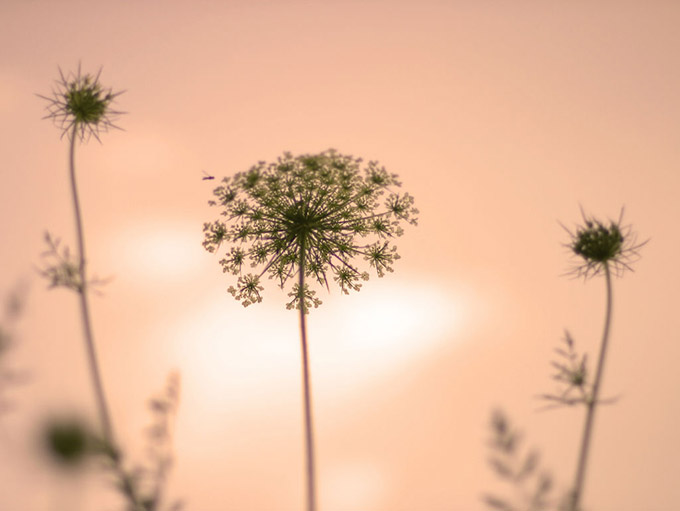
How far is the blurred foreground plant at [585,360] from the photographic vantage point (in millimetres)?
2139

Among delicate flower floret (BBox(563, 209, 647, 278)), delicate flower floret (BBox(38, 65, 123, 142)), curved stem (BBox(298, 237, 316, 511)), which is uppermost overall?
delicate flower floret (BBox(38, 65, 123, 142))

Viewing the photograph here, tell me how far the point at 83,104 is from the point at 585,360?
2744 mm

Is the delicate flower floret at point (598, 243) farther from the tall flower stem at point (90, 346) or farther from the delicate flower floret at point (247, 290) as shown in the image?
the tall flower stem at point (90, 346)

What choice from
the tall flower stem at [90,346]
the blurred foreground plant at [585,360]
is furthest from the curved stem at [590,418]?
the tall flower stem at [90,346]

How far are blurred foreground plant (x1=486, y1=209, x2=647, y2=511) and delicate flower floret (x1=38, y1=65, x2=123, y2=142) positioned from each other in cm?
243

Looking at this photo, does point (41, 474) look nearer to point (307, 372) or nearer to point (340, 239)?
point (307, 372)

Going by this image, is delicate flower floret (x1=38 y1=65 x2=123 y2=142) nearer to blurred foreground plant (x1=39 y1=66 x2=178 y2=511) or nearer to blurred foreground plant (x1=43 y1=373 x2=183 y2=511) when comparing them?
blurred foreground plant (x1=39 y1=66 x2=178 y2=511)

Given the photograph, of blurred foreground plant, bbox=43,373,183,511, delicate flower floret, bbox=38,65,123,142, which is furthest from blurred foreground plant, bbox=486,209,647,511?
delicate flower floret, bbox=38,65,123,142

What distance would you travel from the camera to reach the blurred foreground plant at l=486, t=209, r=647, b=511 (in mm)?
2139

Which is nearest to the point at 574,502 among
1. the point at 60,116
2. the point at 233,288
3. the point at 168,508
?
the point at 168,508

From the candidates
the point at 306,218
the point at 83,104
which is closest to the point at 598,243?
the point at 306,218

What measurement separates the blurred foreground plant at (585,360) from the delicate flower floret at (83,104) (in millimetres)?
2431

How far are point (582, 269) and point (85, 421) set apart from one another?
2510 mm

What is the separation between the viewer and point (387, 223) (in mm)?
3215
